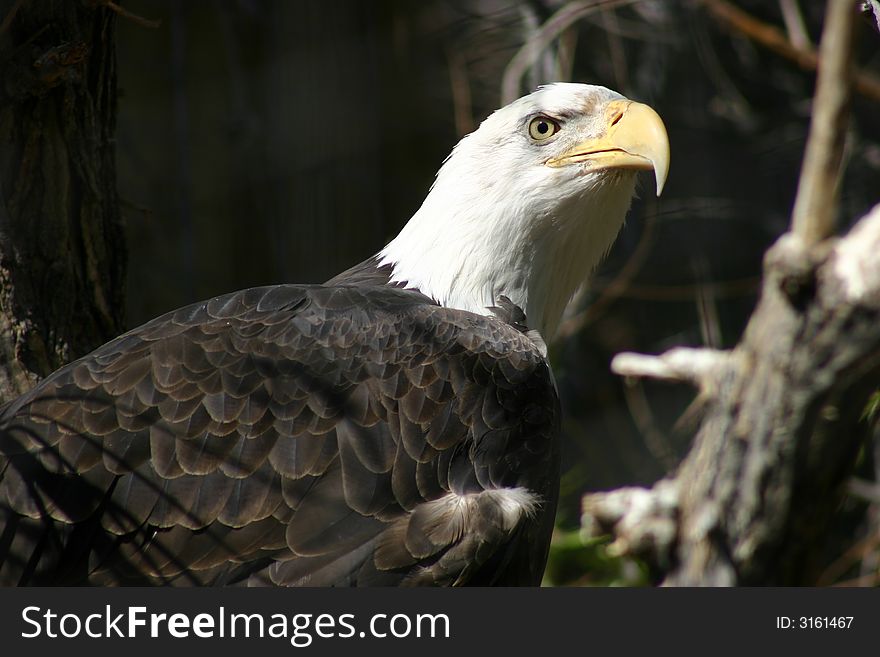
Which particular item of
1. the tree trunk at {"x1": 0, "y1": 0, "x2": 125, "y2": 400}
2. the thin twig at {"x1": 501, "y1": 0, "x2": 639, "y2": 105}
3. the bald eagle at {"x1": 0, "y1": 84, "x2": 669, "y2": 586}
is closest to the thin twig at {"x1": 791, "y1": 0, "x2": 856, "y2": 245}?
the bald eagle at {"x1": 0, "y1": 84, "x2": 669, "y2": 586}

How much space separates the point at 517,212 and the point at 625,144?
0.37 m

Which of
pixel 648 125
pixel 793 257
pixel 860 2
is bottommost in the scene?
pixel 793 257

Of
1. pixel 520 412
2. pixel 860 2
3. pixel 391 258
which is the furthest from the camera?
pixel 391 258

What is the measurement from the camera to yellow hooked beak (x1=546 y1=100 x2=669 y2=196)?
2.98 metres

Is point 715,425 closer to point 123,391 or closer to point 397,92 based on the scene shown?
point 123,391

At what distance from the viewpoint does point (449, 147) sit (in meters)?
5.92

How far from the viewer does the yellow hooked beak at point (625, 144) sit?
2.98 meters

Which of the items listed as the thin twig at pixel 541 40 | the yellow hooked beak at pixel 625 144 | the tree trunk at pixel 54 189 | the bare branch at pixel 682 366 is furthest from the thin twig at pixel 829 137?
the tree trunk at pixel 54 189

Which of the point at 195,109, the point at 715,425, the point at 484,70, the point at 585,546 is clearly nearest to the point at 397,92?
the point at 484,70

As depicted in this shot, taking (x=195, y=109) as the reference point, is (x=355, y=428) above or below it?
below

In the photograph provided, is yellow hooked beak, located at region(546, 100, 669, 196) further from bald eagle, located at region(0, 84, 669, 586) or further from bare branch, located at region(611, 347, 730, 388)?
bare branch, located at region(611, 347, 730, 388)

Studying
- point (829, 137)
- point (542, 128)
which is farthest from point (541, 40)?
point (829, 137)

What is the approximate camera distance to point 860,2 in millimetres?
2893

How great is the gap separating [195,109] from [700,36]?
8.81ft
